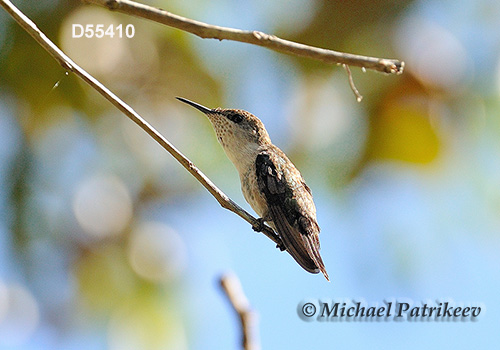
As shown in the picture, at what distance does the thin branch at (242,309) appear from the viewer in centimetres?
120

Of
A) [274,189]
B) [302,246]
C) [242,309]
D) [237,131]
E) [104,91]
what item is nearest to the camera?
[242,309]

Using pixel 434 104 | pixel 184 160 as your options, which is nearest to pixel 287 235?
pixel 184 160

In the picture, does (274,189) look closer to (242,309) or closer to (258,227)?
(258,227)

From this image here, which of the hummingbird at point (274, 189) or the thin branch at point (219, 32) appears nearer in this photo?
the thin branch at point (219, 32)

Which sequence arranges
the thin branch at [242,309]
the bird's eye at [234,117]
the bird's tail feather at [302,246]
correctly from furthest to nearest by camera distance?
the bird's eye at [234,117] < the bird's tail feather at [302,246] < the thin branch at [242,309]

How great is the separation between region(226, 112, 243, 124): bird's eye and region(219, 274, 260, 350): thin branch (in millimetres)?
2778

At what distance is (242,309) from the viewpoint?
1.28m

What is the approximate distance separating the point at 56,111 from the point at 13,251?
1342 mm

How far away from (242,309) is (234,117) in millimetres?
2905

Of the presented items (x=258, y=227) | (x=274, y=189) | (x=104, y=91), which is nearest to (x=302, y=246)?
(x=258, y=227)

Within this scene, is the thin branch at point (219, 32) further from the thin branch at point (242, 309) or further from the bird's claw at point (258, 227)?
the bird's claw at point (258, 227)

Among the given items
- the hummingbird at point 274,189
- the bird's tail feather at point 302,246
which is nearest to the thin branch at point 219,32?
the bird's tail feather at point 302,246

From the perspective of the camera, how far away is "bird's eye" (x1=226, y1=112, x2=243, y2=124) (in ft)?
13.5

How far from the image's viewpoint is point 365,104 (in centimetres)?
685
